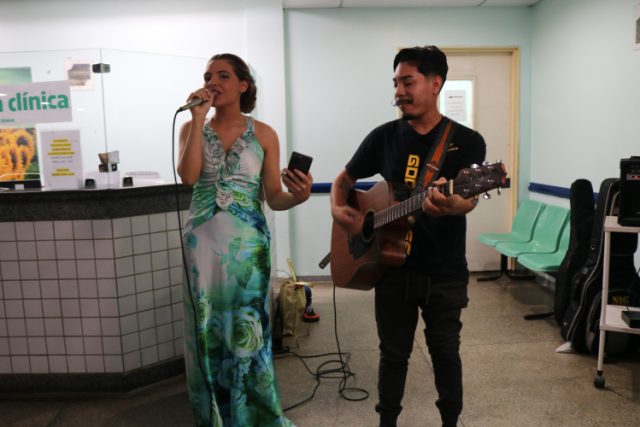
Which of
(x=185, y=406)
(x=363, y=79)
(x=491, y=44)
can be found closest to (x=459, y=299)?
(x=185, y=406)

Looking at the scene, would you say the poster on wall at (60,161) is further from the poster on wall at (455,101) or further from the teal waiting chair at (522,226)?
the poster on wall at (455,101)

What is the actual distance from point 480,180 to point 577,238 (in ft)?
6.79

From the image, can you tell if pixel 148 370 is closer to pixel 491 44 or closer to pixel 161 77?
pixel 161 77

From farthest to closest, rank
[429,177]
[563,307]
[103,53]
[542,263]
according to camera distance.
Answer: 1. [542,263]
2. [563,307]
3. [103,53]
4. [429,177]

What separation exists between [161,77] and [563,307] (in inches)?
120

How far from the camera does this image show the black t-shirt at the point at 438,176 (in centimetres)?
171

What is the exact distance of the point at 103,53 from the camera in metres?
2.71

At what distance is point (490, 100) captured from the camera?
4.94 meters

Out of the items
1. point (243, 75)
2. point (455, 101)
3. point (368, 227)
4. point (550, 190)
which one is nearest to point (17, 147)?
point (243, 75)

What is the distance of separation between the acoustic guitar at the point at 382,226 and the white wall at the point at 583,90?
2.35 meters

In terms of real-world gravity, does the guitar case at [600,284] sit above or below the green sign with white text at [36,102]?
below

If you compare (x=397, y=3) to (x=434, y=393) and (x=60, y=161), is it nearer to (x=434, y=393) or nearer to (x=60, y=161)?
(x=60, y=161)

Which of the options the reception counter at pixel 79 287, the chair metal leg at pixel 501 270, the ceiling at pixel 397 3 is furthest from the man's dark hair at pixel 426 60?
the chair metal leg at pixel 501 270

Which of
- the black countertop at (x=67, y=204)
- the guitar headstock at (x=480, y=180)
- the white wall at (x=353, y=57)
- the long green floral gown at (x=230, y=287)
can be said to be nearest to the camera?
the guitar headstock at (x=480, y=180)
